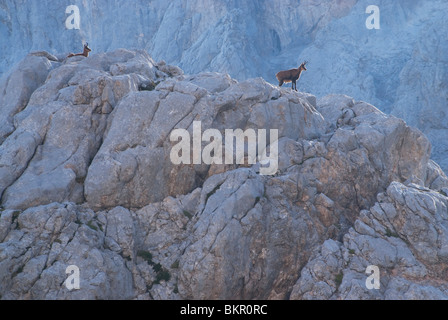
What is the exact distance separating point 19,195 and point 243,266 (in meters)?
13.6

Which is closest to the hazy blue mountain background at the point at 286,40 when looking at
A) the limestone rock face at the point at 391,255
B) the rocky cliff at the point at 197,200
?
the rocky cliff at the point at 197,200

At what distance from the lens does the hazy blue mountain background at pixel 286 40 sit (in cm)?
6200

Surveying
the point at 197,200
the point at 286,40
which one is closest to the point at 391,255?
the point at 197,200

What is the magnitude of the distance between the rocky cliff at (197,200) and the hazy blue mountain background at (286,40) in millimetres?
30418

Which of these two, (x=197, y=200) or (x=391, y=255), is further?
(x=197, y=200)

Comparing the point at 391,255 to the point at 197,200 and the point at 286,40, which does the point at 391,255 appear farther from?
the point at 286,40

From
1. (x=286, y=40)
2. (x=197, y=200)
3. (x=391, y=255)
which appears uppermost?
(x=286, y=40)

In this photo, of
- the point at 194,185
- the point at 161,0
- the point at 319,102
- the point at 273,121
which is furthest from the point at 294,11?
the point at 194,185

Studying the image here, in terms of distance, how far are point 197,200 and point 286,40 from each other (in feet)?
168

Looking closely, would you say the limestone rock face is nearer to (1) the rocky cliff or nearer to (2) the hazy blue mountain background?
(1) the rocky cliff

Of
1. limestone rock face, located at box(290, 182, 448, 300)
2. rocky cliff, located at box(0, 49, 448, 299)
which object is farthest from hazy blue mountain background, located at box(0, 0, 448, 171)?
limestone rock face, located at box(290, 182, 448, 300)

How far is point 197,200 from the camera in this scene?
3039cm

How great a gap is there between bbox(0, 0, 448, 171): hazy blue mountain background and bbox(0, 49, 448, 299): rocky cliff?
3042 centimetres
